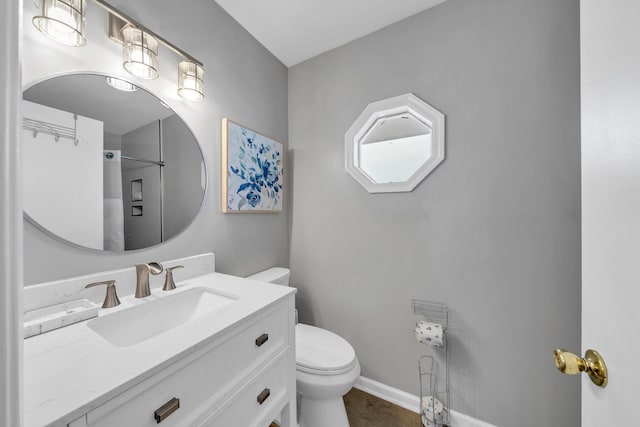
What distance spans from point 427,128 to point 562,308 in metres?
1.16

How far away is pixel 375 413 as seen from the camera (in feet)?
4.88

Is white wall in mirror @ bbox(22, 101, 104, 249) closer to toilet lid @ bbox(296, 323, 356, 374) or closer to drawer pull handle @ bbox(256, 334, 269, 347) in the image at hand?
drawer pull handle @ bbox(256, 334, 269, 347)

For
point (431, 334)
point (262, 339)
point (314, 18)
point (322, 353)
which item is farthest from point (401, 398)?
point (314, 18)

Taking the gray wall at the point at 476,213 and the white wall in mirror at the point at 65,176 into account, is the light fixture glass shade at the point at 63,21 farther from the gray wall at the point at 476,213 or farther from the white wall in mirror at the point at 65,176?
the gray wall at the point at 476,213

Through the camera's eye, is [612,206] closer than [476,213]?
Yes

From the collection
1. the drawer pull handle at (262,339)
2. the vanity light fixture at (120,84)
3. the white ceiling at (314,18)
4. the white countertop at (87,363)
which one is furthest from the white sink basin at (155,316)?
the white ceiling at (314,18)

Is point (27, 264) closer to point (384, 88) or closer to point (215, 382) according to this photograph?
→ point (215, 382)

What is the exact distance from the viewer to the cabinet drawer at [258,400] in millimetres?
758

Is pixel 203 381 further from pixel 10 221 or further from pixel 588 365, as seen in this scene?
pixel 588 365

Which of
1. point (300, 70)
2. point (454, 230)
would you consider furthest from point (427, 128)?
point (300, 70)

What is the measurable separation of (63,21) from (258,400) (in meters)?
1.46

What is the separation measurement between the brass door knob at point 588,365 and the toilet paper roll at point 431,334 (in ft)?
2.74

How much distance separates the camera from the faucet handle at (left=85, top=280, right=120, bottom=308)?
89 cm

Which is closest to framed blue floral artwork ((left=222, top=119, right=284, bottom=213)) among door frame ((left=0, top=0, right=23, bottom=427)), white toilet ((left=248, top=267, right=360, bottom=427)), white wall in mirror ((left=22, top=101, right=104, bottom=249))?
white wall in mirror ((left=22, top=101, right=104, bottom=249))
